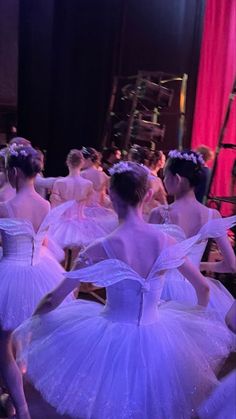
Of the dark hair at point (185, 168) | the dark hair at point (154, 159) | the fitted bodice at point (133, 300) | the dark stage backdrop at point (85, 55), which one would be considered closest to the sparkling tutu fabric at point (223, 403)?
the fitted bodice at point (133, 300)

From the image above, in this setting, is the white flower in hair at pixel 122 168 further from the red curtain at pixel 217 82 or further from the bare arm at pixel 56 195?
the red curtain at pixel 217 82

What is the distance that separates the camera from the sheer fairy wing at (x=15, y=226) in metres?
2.55

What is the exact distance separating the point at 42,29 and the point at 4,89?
1087 mm

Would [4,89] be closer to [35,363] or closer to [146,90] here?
[146,90]

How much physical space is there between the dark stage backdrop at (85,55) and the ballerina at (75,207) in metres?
3.04

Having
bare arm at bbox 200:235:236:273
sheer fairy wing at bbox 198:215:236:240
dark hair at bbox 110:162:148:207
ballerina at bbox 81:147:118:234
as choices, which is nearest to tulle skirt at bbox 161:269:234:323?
bare arm at bbox 200:235:236:273

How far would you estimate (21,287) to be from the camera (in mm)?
2562

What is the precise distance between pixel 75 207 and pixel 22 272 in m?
2.13

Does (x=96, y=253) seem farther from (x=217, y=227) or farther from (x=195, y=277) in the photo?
(x=217, y=227)

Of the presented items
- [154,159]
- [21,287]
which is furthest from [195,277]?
[154,159]

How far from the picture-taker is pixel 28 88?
816 centimetres

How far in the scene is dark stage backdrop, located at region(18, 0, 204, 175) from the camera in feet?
24.2

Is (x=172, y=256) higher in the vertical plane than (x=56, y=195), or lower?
higher

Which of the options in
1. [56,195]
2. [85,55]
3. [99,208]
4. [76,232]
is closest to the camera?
[76,232]
